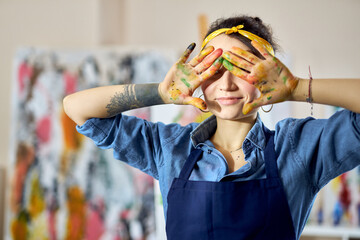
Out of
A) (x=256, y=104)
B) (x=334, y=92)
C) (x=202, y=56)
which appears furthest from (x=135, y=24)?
(x=334, y=92)

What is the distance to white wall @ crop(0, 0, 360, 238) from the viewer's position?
3350mm

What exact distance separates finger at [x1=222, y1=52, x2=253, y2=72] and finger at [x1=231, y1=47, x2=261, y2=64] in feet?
0.04

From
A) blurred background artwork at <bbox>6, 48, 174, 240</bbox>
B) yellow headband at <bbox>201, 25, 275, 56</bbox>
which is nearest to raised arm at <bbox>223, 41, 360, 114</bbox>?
yellow headband at <bbox>201, 25, 275, 56</bbox>

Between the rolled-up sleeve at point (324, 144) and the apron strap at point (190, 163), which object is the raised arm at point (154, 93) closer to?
the apron strap at point (190, 163)

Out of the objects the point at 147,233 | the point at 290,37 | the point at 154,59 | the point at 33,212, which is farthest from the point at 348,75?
the point at 33,212

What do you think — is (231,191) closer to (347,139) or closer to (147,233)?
(347,139)

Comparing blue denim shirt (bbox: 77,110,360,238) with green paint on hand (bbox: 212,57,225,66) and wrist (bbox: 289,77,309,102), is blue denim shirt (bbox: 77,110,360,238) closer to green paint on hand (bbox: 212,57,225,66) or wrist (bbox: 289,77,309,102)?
wrist (bbox: 289,77,309,102)

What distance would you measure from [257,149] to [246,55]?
328mm

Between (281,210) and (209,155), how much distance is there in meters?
0.30

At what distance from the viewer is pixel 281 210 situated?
1.16 m

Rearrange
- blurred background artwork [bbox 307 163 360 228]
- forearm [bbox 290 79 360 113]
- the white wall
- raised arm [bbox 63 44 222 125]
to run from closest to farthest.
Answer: forearm [bbox 290 79 360 113], raised arm [bbox 63 44 222 125], blurred background artwork [bbox 307 163 360 228], the white wall

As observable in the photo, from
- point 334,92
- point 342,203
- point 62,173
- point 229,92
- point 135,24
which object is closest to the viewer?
point 334,92

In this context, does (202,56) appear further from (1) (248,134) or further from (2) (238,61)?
(1) (248,134)

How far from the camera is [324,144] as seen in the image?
3.78ft
